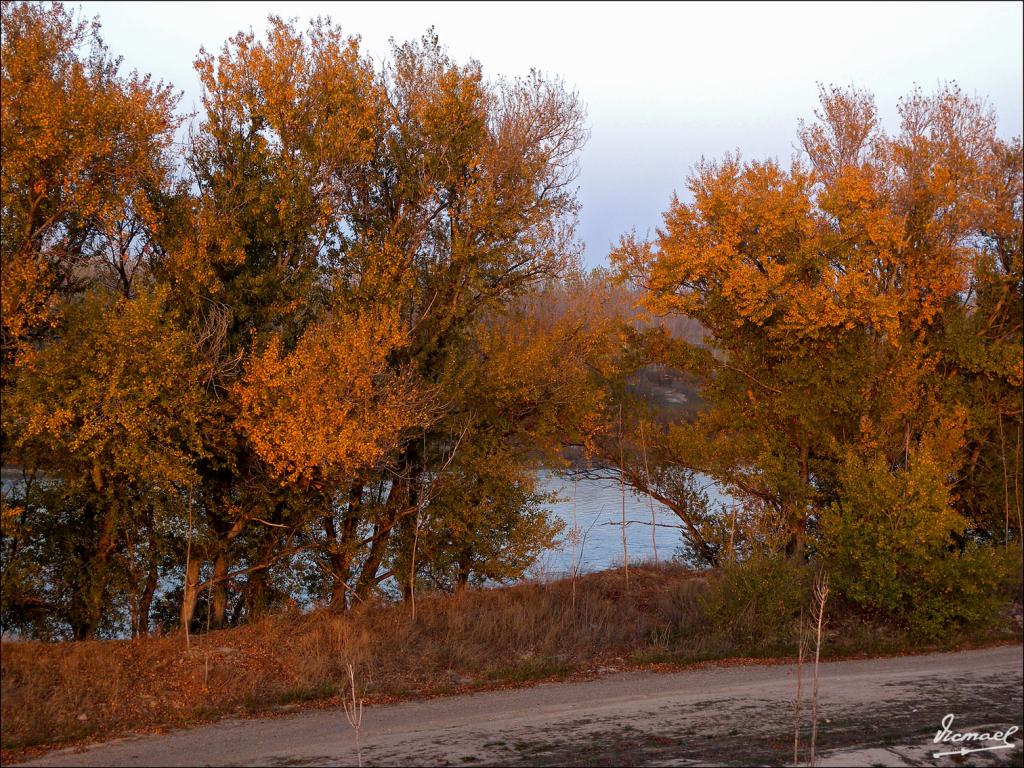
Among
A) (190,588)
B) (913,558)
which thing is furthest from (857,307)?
(190,588)

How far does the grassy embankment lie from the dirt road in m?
0.72

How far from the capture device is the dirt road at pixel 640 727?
31.2 feet

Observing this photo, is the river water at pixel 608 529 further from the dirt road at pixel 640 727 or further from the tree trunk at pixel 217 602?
the dirt road at pixel 640 727

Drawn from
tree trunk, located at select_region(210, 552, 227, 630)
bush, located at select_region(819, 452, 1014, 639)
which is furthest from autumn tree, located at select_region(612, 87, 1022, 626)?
tree trunk, located at select_region(210, 552, 227, 630)

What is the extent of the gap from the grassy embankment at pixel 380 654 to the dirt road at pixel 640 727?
0.72m

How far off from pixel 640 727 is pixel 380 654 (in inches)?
190

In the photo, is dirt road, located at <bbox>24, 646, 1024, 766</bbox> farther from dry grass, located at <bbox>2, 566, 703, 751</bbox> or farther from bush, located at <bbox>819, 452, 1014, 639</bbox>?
bush, located at <bbox>819, 452, 1014, 639</bbox>

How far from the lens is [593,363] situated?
2042 cm

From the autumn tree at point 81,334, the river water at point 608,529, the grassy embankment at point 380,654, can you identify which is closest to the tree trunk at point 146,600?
the autumn tree at point 81,334

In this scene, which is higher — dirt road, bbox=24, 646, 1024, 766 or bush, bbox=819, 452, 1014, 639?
bush, bbox=819, 452, 1014, 639

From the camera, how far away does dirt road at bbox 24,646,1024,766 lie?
9500 millimetres

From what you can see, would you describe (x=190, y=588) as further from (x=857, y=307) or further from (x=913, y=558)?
(x=857, y=307)

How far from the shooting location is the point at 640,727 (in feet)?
35.0

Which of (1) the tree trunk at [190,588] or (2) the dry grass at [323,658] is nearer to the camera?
(2) the dry grass at [323,658]
